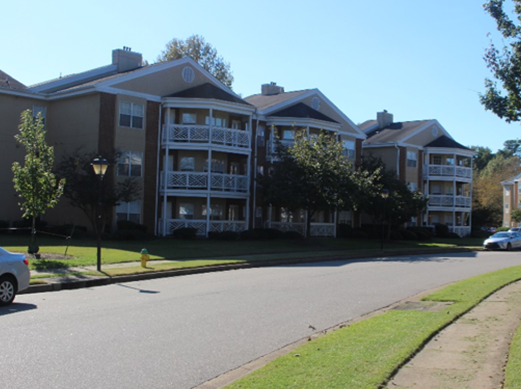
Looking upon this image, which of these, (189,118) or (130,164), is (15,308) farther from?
(189,118)

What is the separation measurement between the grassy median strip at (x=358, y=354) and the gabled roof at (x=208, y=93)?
A: 25.7 meters

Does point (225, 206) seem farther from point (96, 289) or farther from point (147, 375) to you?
point (147, 375)

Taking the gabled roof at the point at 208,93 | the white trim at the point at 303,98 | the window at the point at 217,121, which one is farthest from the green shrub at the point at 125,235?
the white trim at the point at 303,98

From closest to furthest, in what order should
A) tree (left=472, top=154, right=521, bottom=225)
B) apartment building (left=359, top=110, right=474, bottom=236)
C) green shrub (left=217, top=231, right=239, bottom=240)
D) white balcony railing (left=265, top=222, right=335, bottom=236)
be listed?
green shrub (left=217, top=231, right=239, bottom=240), white balcony railing (left=265, top=222, right=335, bottom=236), apartment building (left=359, top=110, right=474, bottom=236), tree (left=472, top=154, right=521, bottom=225)

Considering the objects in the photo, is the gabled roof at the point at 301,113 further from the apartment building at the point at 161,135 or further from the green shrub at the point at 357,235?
the green shrub at the point at 357,235

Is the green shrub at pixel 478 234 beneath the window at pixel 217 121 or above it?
beneath

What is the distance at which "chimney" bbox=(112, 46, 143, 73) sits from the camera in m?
38.2

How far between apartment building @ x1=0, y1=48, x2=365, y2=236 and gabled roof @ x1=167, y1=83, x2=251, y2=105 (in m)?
0.07

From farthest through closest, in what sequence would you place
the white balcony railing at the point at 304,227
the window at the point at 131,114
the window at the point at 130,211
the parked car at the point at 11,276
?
the white balcony railing at the point at 304,227, the window at the point at 131,114, the window at the point at 130,211, the parked car at the point at 11,276

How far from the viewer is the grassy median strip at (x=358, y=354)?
600 cm

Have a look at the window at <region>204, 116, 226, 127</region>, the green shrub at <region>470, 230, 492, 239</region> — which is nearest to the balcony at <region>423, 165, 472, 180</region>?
the green shrub at <region>470, 230, 492, 239</region>

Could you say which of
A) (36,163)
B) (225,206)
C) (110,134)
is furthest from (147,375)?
(225,206)

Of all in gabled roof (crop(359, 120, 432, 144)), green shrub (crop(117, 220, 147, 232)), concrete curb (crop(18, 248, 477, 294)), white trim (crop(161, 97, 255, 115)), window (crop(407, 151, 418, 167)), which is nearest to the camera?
concrete curb (crop(18, 248, 477, 294))

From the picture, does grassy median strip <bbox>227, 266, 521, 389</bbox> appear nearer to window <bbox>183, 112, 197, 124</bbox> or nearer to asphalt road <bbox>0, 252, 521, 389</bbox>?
asphalt road <bbox>0, 252, 521, 389</bbox>
